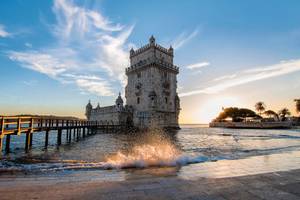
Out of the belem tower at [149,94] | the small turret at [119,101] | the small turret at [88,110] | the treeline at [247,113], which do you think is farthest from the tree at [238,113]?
the small turret at [88,110]

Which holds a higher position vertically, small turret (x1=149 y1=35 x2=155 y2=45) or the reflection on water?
small turret (x1=149 y1=35 x2=155 y2=45)

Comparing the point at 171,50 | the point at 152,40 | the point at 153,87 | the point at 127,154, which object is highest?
the point at 152,40

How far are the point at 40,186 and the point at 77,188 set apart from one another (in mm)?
994

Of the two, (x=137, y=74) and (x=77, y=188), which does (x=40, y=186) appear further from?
(x=137, y=74)

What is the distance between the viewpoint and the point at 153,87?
54.8 meters

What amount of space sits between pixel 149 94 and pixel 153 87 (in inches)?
95.1

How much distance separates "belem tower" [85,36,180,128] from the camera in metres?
54.5

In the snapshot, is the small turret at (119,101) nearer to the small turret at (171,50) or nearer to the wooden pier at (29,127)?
the wooden pier at (29,127)

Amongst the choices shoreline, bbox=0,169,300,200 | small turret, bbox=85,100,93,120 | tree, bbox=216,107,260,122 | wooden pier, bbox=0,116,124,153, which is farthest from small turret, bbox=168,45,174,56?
tree, bbox=216,107,260,122

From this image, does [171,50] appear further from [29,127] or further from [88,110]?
[29,127]

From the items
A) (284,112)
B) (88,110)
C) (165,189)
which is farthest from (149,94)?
(284,112)

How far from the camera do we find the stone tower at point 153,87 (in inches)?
2135

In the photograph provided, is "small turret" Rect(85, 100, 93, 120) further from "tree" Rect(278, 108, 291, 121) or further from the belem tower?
"tree" Rect(278, 108, 291, 121)

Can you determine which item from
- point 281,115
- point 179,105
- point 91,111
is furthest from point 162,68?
point 281,115
